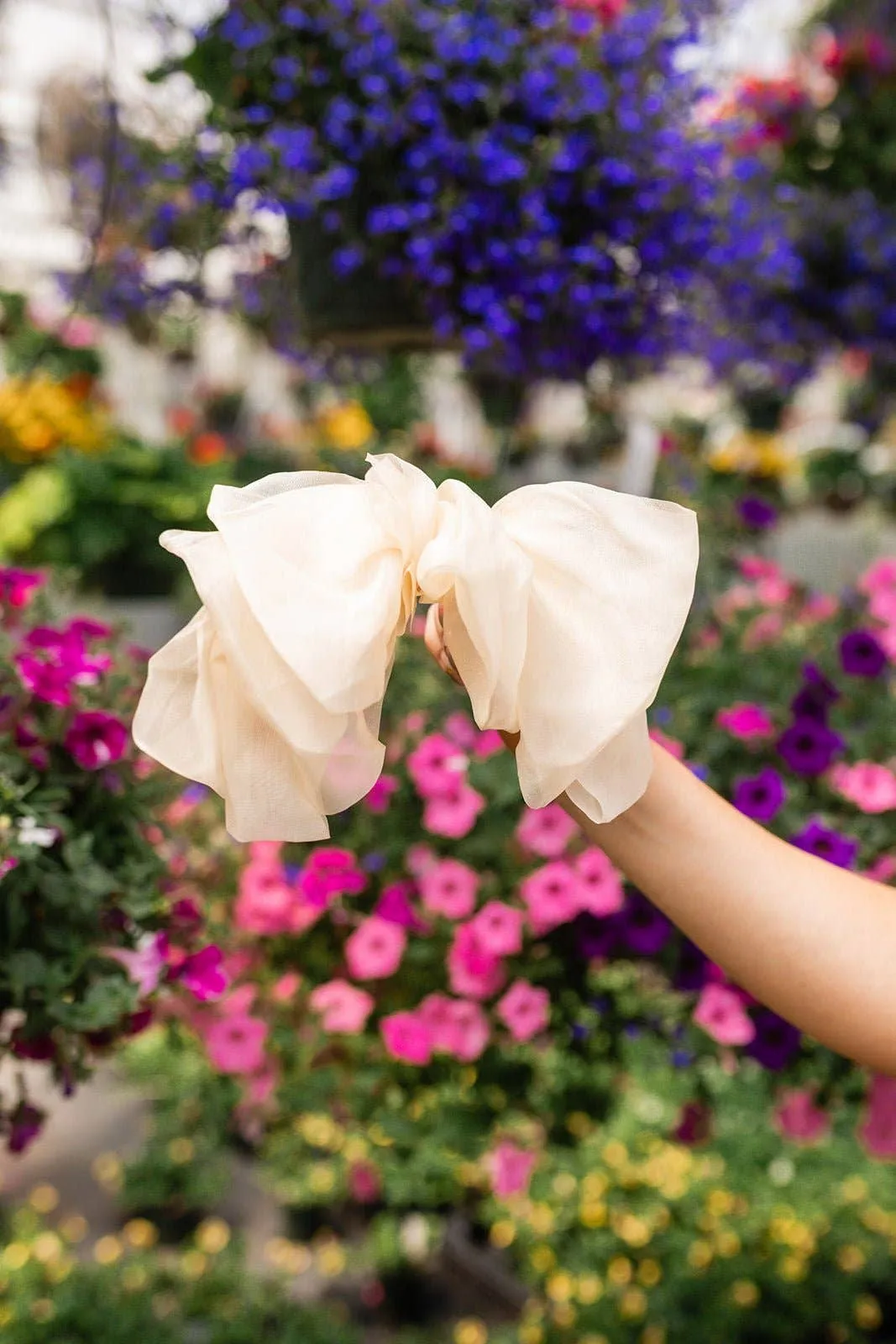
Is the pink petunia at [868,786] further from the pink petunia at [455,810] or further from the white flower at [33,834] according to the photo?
the white flower at [33,834]

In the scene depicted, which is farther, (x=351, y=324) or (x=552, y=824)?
(x=351, y=324)

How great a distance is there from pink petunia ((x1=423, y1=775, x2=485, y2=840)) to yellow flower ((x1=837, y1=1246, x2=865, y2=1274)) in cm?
105

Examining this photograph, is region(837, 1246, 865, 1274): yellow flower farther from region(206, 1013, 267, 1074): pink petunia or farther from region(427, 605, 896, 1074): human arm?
region(427, 605, 896, 1074): human arm

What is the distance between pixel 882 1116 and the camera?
1.07 metres

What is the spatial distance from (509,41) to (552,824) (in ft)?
2.39

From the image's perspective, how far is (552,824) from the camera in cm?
108

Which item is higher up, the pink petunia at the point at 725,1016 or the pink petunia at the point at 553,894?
the pink petunia at the point at 553,894

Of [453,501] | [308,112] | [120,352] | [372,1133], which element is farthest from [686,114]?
[120,352]

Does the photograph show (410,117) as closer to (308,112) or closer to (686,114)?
(308,112)

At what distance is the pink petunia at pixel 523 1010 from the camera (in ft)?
3.50

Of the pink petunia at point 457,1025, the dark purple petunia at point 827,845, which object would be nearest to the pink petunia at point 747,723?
the dark purple petunia at point 827,845

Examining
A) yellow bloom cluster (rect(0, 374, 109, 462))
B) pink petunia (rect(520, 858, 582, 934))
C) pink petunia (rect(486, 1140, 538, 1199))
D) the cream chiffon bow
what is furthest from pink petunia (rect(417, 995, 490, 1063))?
yellow bloom cluster (rect(0, 374, 109, 462))

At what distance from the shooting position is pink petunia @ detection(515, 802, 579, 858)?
1.07 m

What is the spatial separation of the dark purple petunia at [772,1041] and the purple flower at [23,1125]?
0.59 metres
